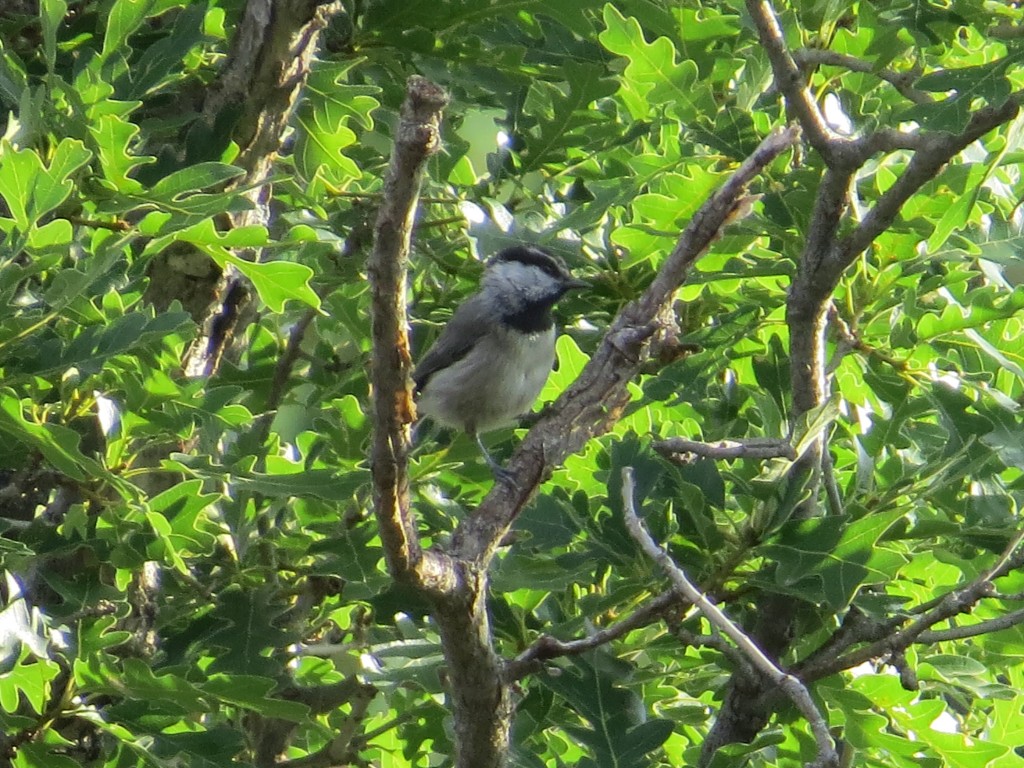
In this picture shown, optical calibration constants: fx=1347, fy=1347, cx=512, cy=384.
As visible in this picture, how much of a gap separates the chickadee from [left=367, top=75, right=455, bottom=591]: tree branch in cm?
186

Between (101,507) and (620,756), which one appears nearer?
(620,756)

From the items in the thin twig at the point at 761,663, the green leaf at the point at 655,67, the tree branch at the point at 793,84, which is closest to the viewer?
the thin twig at the point at 761,663

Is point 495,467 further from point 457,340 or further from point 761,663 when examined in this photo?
point 457,340

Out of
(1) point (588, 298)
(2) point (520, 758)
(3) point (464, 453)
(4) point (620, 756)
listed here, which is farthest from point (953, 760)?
(1) point (588, 298)

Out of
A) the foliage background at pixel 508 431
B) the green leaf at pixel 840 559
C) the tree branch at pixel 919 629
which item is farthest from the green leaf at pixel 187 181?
the tree branch at pixel 919 629

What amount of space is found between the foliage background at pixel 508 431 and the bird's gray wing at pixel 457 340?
0.30m

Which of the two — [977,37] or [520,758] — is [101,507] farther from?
[977,37]

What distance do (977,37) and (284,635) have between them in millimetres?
2276

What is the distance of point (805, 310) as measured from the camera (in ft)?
9.73

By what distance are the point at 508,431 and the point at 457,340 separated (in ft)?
2.31

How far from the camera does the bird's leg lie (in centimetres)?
269

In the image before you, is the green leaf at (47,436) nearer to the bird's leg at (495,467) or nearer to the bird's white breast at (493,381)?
the bird's leg at (495,467)

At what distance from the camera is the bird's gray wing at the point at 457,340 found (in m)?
4.17

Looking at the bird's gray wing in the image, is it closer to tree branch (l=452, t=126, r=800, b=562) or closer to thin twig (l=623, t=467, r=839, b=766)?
tree branch (l=452, t=126, r=800, b=562)
